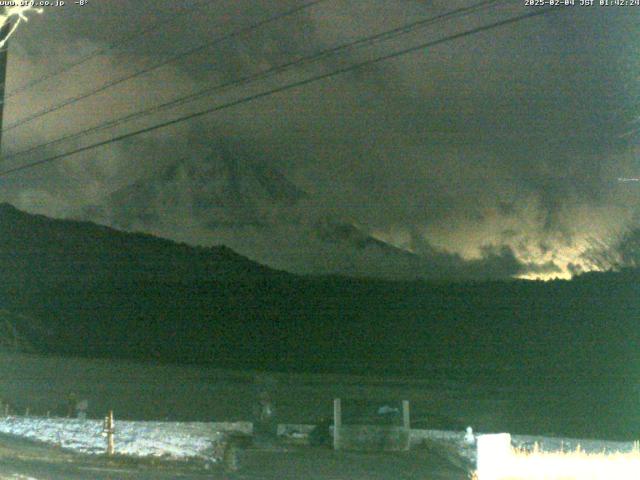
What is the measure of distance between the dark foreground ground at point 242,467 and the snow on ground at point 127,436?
876mm

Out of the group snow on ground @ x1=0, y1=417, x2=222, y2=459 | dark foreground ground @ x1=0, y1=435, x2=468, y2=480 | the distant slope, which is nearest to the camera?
dark foreground ground @ x1=0, y1=435, x2=468, y2=480

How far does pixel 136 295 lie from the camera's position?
7488 centimetres

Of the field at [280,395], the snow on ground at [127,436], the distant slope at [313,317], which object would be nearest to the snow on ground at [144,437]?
the snow on ground at [127,436]

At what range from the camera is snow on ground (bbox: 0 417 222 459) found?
15.2 m

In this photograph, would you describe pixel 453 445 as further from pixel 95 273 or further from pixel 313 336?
pixel 95 273

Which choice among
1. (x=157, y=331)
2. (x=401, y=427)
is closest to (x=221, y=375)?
(x=157, y=331)

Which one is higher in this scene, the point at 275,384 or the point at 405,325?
the point at 405,325

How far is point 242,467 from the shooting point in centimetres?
1444

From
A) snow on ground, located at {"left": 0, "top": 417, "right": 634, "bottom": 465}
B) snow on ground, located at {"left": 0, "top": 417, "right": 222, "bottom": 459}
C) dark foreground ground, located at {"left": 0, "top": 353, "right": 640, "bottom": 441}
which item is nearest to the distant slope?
dark foreground ground, located at {"left": 0, "top": 353, "right": 640, "bottom": 441}

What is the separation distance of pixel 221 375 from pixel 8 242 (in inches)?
2243

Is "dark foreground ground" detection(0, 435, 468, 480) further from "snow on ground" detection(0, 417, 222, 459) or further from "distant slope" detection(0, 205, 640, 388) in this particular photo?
"distant slope" detection(0, 205, 640, 388)

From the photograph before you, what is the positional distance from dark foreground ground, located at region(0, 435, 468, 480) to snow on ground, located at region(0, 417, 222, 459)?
876mm

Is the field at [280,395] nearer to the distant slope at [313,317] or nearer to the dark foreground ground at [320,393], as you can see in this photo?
the dark foreground ground at [320,393]

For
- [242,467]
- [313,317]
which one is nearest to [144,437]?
[242,467]
